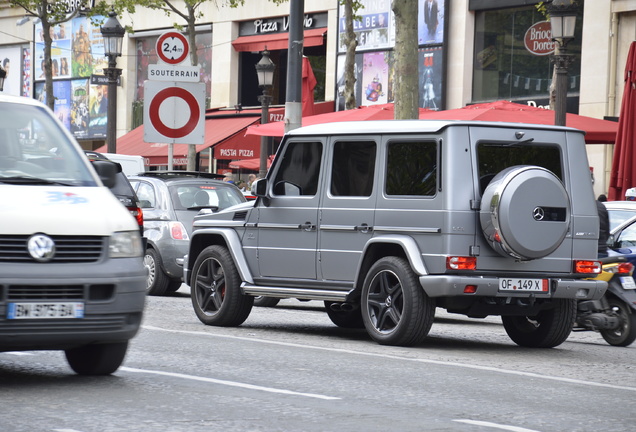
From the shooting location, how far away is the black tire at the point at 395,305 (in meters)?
11.4

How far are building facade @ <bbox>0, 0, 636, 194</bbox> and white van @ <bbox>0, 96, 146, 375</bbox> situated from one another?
21.0 meters

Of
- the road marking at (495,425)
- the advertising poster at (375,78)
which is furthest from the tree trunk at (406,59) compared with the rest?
the road marking at (495,425)

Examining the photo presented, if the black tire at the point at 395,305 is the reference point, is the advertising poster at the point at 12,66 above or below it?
above

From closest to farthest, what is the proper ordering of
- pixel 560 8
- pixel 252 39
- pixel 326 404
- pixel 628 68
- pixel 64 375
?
pixel 326 404, pixel 64 375, pixel 560 8, pixel 628 68, pixel 252 39

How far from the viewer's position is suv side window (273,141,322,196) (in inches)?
503

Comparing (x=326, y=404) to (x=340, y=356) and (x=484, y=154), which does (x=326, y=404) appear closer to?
(x=340, y=356)

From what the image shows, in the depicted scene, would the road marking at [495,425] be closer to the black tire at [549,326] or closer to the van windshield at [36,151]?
the van windshield at [36,151]

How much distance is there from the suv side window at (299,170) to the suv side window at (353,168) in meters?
0.24

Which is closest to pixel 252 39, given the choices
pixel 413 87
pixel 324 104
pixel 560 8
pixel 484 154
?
pixel 324 104

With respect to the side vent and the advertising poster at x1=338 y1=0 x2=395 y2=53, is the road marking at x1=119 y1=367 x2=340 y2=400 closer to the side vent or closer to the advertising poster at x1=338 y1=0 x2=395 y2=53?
the side vent

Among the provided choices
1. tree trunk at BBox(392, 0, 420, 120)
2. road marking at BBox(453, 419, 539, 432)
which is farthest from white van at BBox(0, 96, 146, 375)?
tree trunk at BBox(392, 0, 420, 120)

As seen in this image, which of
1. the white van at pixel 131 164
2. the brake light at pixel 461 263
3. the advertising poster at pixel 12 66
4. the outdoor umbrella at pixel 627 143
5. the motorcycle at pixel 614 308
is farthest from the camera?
the advertising poster at pixel 12 66

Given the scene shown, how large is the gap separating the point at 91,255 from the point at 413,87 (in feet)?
→ 46.2

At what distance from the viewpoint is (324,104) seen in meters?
37.2
